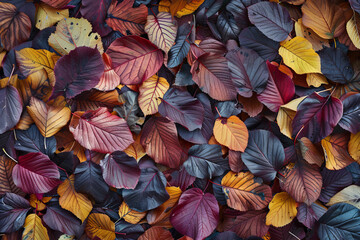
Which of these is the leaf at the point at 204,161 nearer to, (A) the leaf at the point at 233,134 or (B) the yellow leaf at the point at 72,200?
(A) the leaf at the point at 233,134

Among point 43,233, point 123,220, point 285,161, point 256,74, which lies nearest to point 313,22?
point 256,74

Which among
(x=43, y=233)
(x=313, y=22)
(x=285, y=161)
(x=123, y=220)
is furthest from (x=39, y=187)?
(x=313, y=22)

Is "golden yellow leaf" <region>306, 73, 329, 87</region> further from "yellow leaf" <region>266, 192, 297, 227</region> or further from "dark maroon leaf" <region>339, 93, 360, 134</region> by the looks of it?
"yellow leaf" <region>266, 192, 297, 227</region>

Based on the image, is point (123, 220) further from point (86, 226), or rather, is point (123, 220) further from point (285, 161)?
point (285, 161)

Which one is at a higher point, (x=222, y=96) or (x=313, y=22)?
(x=313, y=22)

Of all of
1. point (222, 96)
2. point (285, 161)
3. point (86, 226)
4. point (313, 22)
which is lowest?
point (86, 226)

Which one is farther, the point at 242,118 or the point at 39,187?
the point at 242,118

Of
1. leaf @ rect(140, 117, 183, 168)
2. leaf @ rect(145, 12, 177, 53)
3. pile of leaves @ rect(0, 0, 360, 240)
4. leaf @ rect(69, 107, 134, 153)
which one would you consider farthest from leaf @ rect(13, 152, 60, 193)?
leaf @ rect(145, 12, 177, 53)
